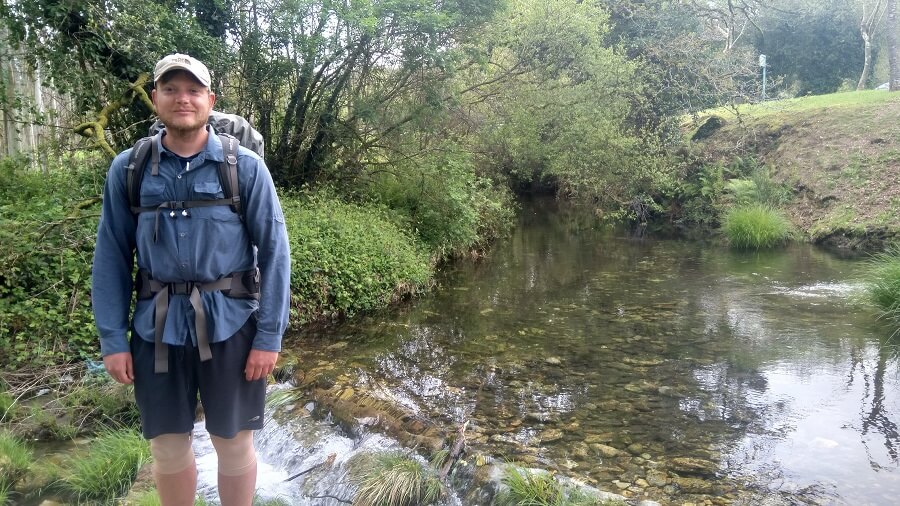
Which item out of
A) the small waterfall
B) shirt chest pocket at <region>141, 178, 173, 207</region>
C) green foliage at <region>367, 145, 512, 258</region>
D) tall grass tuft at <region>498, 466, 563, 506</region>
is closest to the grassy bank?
green foliage at <region>367, 145, 512, 258</region>

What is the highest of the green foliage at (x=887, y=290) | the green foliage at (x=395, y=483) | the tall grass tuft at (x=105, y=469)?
the green foliage at (x=887, y=290)

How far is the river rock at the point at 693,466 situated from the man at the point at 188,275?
3183mm

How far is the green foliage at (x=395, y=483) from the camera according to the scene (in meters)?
3.90

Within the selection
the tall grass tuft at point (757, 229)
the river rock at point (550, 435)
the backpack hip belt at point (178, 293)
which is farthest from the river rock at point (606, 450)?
the tall grass tuft at point (757, 229)

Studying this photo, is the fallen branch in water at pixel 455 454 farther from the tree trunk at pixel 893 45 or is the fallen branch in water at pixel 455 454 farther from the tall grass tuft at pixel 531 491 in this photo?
the tree trunk at pixel 893 45

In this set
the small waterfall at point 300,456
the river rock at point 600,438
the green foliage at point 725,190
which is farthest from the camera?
the green foliage at point 725,190

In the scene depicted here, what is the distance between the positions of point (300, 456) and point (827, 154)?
54.9 feet

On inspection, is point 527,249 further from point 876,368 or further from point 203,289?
point 203,289

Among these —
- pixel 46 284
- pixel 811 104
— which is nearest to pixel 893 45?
pixel 811 104

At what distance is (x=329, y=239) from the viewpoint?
27.4 ft

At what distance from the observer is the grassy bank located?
45.8ft

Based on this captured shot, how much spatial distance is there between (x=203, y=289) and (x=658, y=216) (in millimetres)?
17271

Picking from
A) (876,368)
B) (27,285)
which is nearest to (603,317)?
(876,368)

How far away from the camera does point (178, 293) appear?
2398mm
